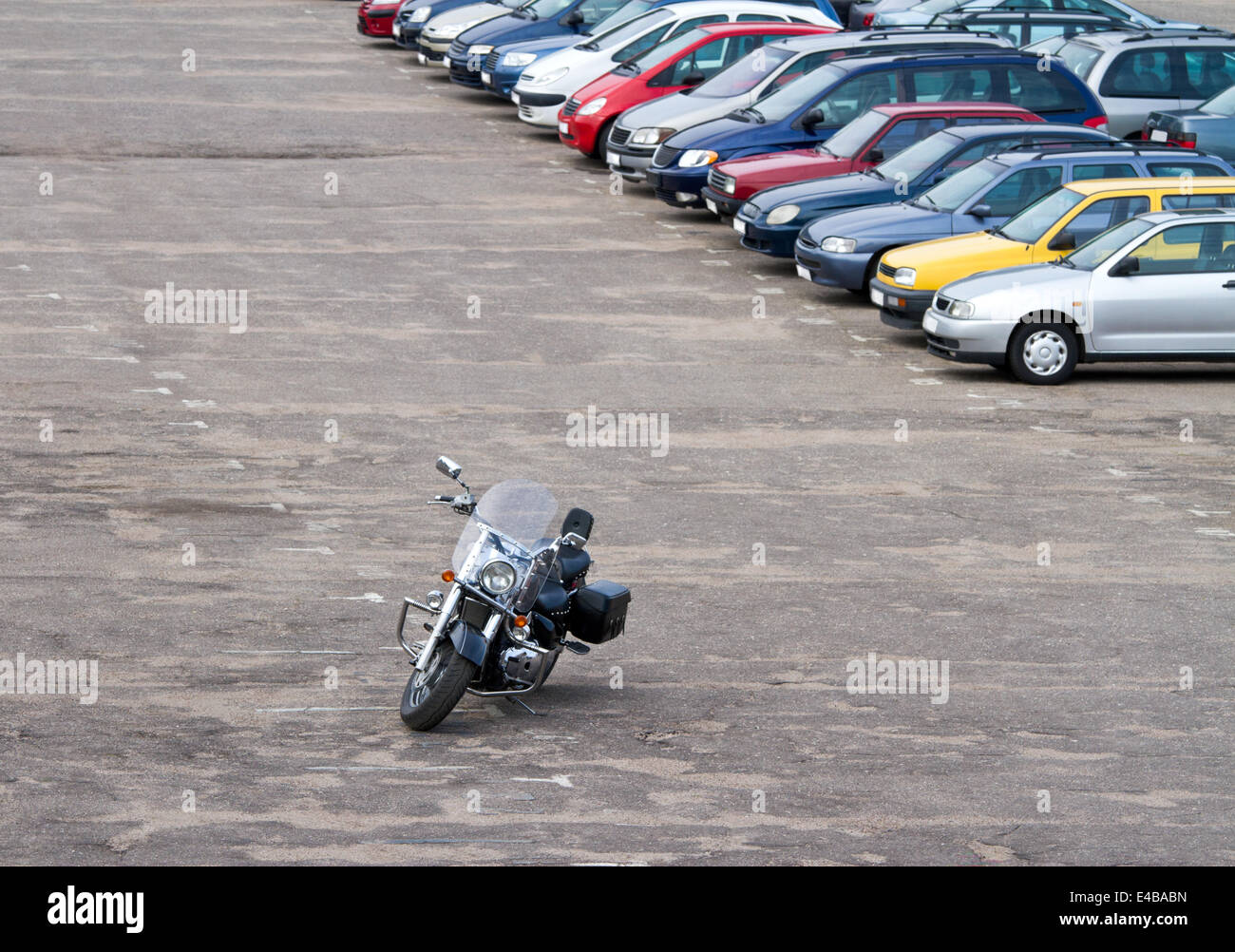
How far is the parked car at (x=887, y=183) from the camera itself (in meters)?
20.7

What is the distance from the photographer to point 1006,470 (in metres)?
14.5

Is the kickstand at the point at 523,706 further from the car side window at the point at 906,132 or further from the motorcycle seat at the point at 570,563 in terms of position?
the car side window at the point at 906,132

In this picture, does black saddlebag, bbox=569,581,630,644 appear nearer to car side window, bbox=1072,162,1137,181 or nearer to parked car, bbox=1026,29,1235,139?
Result: car side window, bbox=1072,162,1137,181

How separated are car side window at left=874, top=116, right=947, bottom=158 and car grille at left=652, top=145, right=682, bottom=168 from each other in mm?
2766

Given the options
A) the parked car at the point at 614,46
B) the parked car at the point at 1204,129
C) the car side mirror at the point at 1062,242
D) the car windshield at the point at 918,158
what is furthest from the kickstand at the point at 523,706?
the parked car at the point at 614,46

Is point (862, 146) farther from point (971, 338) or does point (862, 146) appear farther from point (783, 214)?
point (971, 338)

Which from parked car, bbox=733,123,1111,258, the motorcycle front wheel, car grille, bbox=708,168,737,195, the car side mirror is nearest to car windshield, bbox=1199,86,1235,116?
parked car, bbox=733,123,1111,258

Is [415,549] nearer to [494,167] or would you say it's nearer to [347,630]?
[347,630]

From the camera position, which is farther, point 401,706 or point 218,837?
point 401,706

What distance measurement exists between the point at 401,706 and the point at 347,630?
54.3 inches

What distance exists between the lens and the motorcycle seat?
32.3 ft

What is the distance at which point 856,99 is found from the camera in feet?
76.0

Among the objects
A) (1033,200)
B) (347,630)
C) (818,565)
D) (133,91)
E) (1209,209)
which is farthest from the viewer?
(133,91)

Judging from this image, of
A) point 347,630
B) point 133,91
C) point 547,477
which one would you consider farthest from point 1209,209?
point 133,91
